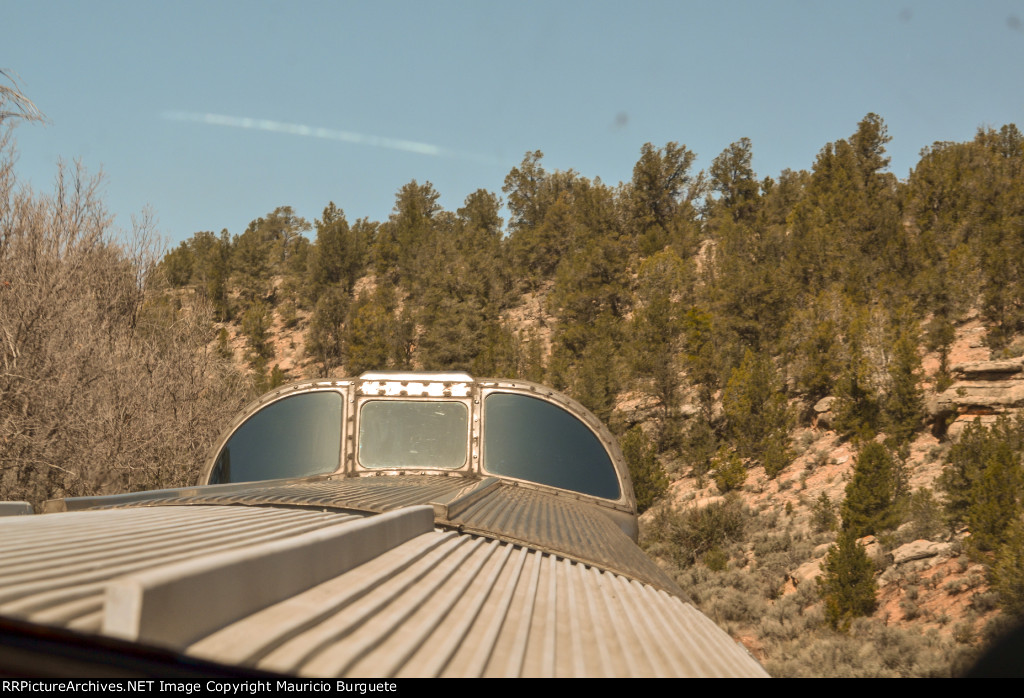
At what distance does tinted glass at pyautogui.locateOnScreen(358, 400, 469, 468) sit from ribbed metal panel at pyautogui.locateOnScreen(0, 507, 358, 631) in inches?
171

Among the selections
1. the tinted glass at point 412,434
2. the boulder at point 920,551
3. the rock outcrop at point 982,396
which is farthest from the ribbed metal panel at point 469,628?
the rock outcrop at point 982,396

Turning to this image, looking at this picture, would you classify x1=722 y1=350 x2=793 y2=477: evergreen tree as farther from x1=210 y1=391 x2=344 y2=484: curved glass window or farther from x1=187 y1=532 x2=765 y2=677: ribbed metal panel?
x1=187 y1=532 x2=765 y2=677: ribbed metal panel

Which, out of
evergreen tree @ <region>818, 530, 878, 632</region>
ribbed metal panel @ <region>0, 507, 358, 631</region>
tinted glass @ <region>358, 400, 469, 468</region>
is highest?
tinted glass @ <region>358, 400, 469, 468</region>

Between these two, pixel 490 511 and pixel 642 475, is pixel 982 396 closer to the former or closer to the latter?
pixel 642 475

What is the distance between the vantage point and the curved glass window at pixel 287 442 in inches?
342

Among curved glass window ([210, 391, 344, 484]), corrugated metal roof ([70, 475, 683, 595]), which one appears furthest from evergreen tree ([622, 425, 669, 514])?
corrugated metal roof ([70, 475, 683, 595])

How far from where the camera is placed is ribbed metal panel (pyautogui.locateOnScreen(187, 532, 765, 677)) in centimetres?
174

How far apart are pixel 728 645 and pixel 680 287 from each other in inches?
1625

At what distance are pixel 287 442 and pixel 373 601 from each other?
689 cm

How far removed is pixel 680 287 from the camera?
43531 mm

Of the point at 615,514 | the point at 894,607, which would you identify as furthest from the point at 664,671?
the point at 894,607

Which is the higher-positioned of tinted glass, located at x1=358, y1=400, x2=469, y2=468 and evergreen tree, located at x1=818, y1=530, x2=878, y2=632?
tinted glass, located at x1=358, y1=400, x2=469, y2=468

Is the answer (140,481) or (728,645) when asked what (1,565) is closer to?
(728,645)

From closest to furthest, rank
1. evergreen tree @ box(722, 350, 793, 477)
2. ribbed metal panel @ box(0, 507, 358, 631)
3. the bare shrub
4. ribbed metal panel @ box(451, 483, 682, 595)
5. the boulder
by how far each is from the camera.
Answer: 1. ribbed metal panel @ box(0, 507, 358, 631)
2. ribbed metal panel @ box(451, 483, 682, 595)
3. the bare shrub
4. the boulder
5. evergreen tree @ box(722, 350, 793, 477)
